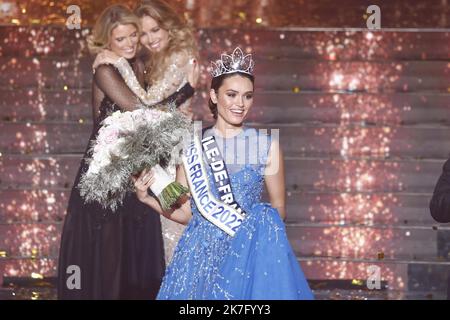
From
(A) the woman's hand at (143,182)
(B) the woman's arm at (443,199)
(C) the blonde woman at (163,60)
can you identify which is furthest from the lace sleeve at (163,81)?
(B) the woman's arm at (443,199)

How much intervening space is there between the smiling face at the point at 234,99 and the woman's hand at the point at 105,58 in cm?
128

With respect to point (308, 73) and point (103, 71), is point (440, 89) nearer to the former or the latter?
point (308, 73)

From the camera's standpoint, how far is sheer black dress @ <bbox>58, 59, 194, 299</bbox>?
554 cm

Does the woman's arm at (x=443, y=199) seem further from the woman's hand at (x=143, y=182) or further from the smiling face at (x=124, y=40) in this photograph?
the smiling face at (x=124, y=40)

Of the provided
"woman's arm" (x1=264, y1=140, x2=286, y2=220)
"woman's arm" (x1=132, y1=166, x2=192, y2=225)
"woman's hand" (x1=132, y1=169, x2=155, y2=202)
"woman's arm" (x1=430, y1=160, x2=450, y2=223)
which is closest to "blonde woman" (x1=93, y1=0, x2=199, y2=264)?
"woman's arm" (x1=132, y1=166, x2=192, y2=225)

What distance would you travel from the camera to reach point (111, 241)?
5.61 meters

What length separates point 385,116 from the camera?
20.2 feet

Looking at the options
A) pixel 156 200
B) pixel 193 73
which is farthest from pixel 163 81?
pixel 156 200

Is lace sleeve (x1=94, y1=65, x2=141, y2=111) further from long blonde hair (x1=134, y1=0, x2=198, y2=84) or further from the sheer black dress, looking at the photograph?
long blonde hair (x1=134, y1=0, x2=198, y2=84)

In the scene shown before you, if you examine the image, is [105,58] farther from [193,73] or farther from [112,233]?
[112,233]

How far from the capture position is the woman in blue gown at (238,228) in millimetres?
4110

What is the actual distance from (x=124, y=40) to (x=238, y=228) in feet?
5.93
